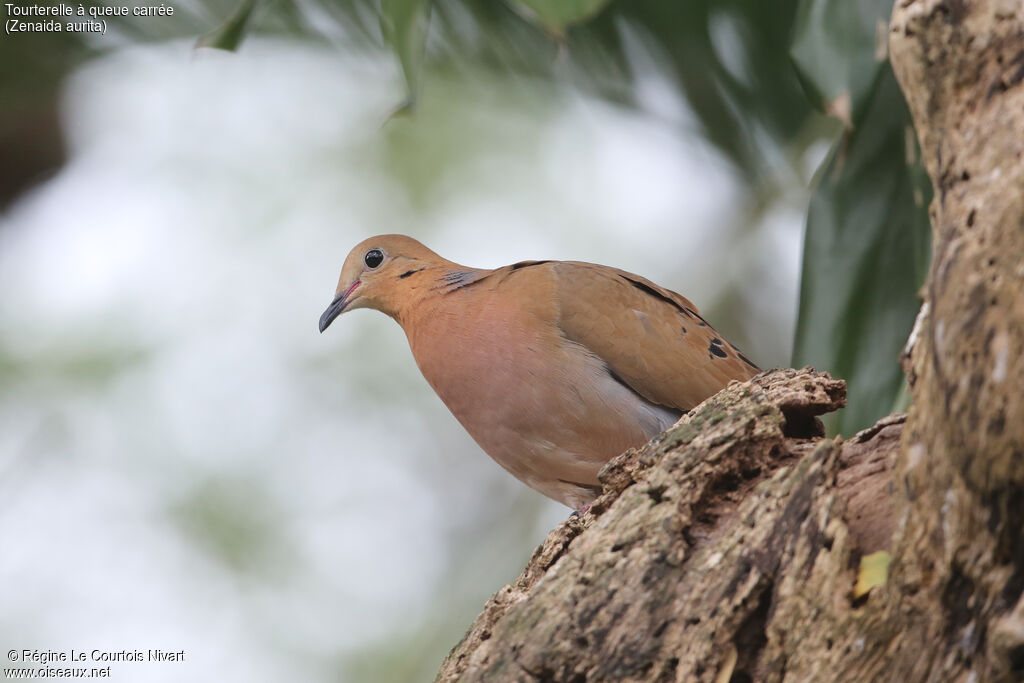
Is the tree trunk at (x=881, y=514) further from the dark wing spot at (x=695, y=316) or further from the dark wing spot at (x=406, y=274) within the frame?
the dark wing spot at (x=406, y=274)

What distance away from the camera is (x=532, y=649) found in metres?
1.95

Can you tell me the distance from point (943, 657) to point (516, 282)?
7.97 ft

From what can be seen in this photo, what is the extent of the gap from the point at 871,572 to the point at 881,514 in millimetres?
157

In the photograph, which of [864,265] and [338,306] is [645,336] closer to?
[864,265]

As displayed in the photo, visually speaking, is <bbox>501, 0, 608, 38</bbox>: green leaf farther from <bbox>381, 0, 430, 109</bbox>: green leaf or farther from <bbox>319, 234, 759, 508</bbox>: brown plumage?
<bbox>319, 234, 759, 508</bbox>: brown plumage

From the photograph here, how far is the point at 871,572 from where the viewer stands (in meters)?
1.68

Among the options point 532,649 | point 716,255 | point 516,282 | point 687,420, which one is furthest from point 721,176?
point 532,649

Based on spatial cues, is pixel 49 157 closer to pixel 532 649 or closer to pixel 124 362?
pixel 124 362

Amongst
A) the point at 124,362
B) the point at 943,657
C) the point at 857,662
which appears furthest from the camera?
the point at 124,362

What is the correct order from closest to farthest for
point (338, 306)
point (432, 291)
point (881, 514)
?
point (881, 514) < point (432, 291) < point (338, 306)

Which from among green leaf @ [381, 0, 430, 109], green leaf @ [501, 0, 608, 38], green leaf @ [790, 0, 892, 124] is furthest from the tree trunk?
green leaf @ [381, 0, 430, 109]

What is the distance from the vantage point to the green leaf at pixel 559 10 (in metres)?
2.89

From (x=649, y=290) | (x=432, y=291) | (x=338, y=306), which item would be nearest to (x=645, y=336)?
(x=649, y=290)

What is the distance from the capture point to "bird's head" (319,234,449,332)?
4.18 metres
